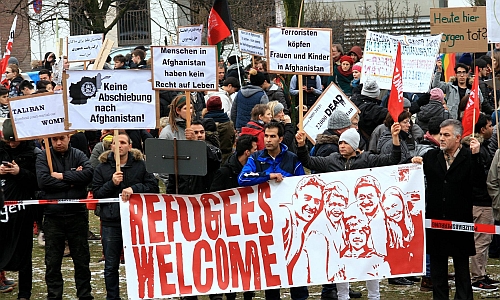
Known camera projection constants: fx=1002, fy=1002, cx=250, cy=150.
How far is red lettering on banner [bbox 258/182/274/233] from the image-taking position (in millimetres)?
9180

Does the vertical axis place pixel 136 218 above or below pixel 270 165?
below

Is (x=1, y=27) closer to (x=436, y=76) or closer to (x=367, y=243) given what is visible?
(x=436, y=76)

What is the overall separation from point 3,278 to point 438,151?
5.09 metres

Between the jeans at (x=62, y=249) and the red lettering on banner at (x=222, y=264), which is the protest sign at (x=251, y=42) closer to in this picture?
the jeans at (x=62, y=249)

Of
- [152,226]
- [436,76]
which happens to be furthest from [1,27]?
[152,226]

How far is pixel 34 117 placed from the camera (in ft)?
32.8

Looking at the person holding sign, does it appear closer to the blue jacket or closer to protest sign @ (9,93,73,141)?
protest sign @ (9,93,73,141)

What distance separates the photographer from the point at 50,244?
9.97m

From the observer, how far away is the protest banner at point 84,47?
1662cm

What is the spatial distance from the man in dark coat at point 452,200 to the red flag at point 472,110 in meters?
0.44

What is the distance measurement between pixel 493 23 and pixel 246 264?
3.36 m

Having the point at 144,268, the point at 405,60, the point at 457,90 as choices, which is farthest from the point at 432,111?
the point at 144,268

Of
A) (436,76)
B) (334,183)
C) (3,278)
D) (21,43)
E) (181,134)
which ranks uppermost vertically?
(21,43)

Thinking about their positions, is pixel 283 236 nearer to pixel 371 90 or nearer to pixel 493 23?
pixel 493 23
